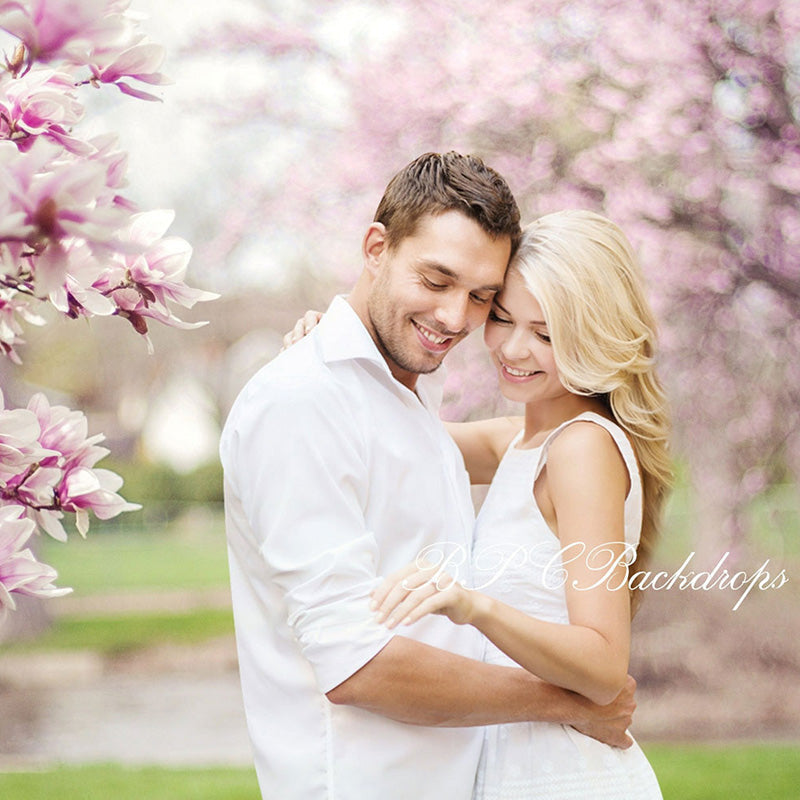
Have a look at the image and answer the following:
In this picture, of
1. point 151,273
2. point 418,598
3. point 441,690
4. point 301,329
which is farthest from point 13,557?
point 301,329

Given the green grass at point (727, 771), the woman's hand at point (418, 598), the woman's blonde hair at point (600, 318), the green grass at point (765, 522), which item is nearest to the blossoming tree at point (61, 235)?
the woman's hand at point (418, 598)

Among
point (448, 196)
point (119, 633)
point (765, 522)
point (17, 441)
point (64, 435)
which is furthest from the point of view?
point (119, 633)

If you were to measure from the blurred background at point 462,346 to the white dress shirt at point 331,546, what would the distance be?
222 cm

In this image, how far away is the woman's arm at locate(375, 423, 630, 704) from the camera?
1.13 meters

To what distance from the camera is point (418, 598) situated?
3.61ft

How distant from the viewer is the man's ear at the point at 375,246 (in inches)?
58.2

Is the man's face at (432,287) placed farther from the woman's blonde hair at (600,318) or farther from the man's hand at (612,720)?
the man's hand at (612,720)

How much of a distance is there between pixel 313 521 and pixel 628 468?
478 mm

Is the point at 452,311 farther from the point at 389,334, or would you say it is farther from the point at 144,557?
the point at 144,557

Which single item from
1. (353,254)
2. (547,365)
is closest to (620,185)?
(353,254)

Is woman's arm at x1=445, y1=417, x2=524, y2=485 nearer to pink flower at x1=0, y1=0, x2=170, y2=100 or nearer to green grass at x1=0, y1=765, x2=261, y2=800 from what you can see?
pink flower at x1=0, y1=0, x2=170, y2=100

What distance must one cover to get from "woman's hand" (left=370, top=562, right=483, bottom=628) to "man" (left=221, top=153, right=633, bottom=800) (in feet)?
0.17

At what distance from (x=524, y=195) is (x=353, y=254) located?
24.7 inches

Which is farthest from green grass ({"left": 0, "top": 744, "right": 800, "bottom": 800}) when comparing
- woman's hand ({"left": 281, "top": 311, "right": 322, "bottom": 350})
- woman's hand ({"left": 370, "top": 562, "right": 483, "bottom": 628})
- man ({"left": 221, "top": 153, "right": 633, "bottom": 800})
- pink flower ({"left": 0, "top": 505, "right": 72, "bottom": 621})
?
pink flower ({"left": 0, "top": 505, "right": 72, "bottom": 621})
